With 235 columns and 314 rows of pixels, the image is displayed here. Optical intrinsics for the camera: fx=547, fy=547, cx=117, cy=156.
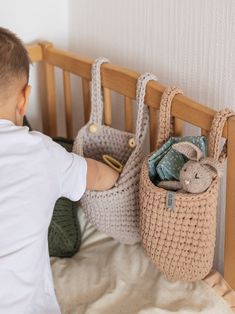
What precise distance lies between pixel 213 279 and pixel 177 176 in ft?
0.79

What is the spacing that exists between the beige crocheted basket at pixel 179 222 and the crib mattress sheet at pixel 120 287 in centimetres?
4

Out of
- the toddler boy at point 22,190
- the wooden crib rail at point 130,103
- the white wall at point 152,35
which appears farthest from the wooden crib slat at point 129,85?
the toddler boy at point 22,190

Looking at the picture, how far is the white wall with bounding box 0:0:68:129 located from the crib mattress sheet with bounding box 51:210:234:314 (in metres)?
0.49

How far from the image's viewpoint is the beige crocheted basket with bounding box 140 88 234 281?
1.02m

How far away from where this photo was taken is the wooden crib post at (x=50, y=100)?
59.0 inches

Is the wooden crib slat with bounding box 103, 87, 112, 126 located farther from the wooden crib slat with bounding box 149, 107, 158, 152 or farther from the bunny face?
the bunny face

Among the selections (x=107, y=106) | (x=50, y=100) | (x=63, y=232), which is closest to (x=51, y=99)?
(x=50, y=100)

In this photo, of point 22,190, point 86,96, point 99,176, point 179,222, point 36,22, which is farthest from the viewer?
point 36,22

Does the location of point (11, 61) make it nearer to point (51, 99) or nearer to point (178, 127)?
point (178, 127)

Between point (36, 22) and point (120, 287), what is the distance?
78cm

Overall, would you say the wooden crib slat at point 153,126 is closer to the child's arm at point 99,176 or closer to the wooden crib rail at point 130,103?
the wooden crib rail at point 130,103

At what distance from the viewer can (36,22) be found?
152 cm

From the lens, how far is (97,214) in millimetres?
1248

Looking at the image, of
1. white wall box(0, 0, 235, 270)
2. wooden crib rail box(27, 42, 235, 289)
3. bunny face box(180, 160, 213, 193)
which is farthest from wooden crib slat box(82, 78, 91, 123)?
bunny face box(180, 160, 213, 193)
